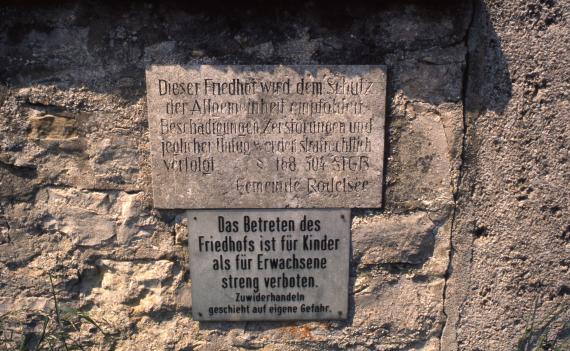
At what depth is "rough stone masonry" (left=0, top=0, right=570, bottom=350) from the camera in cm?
174

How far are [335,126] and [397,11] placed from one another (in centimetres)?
46

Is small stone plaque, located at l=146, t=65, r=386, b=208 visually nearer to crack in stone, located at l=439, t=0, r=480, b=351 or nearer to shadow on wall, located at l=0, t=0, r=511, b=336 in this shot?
shadow on wall, located at l=0, t=0, r=511, b=336

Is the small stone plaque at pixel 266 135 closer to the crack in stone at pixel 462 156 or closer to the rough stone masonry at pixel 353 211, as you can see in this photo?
the rough stone masonry at pixel 353 211

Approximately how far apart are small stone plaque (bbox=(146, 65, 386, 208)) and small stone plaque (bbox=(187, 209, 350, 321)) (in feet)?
0.23

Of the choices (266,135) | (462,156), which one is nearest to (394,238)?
(462,156)

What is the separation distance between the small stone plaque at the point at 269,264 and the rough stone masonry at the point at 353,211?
0.20ft

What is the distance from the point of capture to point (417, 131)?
183cm

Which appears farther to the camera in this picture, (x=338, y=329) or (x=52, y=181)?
(x=338, y=329)

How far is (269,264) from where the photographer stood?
1.96 metres

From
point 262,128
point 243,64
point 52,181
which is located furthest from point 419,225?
point 52,181

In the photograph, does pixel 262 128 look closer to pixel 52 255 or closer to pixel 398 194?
pixel 398 194

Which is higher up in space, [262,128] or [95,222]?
[262,128]

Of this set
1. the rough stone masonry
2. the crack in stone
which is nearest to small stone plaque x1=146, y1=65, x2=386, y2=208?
the rough stone masonry

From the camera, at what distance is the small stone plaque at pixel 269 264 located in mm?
1910
